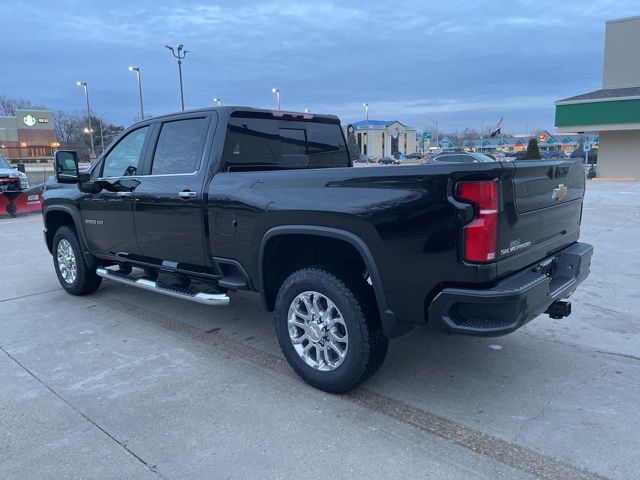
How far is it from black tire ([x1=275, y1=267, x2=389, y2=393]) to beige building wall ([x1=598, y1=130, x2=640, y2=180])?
91.7 feet

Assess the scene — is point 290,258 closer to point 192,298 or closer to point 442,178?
point 192,298

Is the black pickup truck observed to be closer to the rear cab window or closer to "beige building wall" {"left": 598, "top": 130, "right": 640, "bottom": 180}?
the rear cab window

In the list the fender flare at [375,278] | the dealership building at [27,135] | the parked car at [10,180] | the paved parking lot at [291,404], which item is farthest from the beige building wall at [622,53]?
the dealership building at [27,135]

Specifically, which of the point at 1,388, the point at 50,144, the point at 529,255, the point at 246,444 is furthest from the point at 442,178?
the point at 50,144

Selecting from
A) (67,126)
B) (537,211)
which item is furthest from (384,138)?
(537,211)

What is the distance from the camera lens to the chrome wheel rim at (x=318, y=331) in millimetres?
3586

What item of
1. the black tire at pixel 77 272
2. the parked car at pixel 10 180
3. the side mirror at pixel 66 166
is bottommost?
the black tire at pixel 77 272

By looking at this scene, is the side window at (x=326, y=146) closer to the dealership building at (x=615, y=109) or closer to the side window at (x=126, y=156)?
the side window at (x=126, y=156)

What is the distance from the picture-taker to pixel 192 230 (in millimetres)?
4512

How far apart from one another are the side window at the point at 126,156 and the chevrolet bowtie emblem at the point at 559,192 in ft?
12.5

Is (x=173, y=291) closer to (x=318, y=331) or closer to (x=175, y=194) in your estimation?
(x=175, y=194)

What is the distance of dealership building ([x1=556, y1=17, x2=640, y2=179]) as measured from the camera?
2522cm

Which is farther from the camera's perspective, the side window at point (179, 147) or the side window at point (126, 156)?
the side window at point (126, 156)

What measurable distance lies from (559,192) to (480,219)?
3.67 feet
